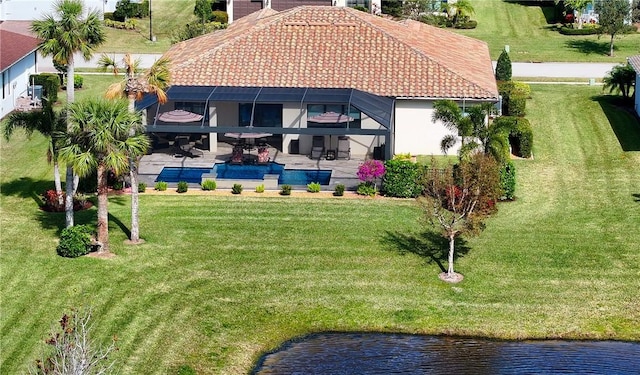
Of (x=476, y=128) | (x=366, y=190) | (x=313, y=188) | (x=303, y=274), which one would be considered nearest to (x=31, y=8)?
(x=313, y=188)

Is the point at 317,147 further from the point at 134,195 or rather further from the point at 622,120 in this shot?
the point at 622,120

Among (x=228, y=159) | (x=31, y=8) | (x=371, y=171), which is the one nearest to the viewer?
(x=371, y=171)

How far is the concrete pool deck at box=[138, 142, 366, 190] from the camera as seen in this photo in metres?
50.6

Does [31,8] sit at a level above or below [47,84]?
above

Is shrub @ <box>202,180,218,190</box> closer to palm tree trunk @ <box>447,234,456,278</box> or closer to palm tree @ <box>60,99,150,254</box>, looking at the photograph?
palm tree @ <box>60,99,150,254</box>

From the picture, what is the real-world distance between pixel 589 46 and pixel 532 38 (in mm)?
5282

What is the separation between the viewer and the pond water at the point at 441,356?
109ft

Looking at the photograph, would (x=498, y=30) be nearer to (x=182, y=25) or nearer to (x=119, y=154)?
(x=182, y=25)

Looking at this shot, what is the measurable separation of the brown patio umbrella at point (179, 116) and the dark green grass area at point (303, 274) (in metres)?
5.23

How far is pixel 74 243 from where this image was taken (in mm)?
39625

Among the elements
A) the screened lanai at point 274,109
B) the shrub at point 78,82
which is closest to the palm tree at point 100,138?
the screened lanai at point 274,109

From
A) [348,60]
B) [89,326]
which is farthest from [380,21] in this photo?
[89,326]

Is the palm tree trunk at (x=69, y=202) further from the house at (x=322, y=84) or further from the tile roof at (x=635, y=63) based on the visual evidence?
the tile roof at (x=635, y=63)

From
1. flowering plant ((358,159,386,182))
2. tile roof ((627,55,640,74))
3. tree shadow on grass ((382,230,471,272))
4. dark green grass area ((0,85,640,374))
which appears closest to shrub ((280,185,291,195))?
dark green grass area ((0,85,640,374))
